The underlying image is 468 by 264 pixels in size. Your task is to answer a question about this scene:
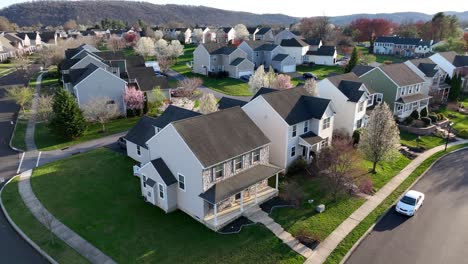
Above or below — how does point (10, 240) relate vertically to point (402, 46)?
below

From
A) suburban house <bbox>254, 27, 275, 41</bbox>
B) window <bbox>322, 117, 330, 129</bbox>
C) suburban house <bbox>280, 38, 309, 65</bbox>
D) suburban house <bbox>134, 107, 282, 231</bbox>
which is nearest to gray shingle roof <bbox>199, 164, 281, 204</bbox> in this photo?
suburban house <bbox>134, 107, 282, 231</bbox>

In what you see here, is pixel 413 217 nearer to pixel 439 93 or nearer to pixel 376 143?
pixel 376 143

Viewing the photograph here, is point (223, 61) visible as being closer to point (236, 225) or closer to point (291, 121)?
point (291, 121)

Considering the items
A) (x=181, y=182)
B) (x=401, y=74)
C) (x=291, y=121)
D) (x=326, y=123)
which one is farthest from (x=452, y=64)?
(x=181, y=182)

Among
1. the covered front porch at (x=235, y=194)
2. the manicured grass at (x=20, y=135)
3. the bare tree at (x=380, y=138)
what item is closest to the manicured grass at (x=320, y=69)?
the bare tree at (x=380, y=138)

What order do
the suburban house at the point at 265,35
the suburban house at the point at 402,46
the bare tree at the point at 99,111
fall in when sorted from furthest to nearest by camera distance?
the suburban house at the point at 265,35 → the suburban house at the point at 402,46 → the bare tree at the point at 99,111

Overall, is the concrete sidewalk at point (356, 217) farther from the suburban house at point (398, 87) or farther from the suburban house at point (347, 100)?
the suburban house at point (398, 87)
